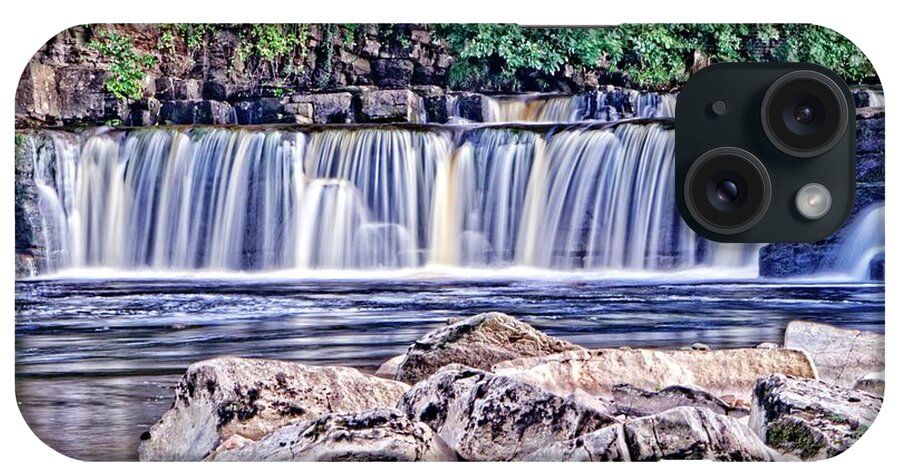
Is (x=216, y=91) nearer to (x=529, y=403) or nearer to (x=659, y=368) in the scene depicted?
(x=529, y=403)

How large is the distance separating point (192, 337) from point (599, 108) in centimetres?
187

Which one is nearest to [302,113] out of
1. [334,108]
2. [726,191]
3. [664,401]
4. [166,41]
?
[334,108]

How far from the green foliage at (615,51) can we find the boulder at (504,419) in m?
1.22

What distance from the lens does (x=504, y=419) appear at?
500cm

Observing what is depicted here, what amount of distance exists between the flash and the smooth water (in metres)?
0.29

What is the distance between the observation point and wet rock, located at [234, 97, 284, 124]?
5.22 m

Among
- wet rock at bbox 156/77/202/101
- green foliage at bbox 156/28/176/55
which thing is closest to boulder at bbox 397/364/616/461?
wet rock at bbox 156/77/202/101

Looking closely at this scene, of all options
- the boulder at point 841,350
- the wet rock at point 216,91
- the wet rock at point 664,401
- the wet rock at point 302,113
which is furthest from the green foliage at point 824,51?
the wet rock at point 216,91

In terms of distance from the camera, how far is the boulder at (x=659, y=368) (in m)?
5.05

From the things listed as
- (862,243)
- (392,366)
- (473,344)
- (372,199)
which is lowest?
(392,366)

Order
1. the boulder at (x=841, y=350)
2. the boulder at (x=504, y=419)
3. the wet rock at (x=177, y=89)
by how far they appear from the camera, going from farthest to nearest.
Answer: the wet rock at (x=177, y=89), the boulder at (x=841, y=350), the boulder at (x=504, y=419)

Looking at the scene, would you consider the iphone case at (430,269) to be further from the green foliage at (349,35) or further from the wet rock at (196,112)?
the wet rock at (196,112)

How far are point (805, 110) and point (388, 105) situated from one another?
166cm

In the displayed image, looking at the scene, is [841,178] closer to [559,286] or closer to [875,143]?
[875,143]
